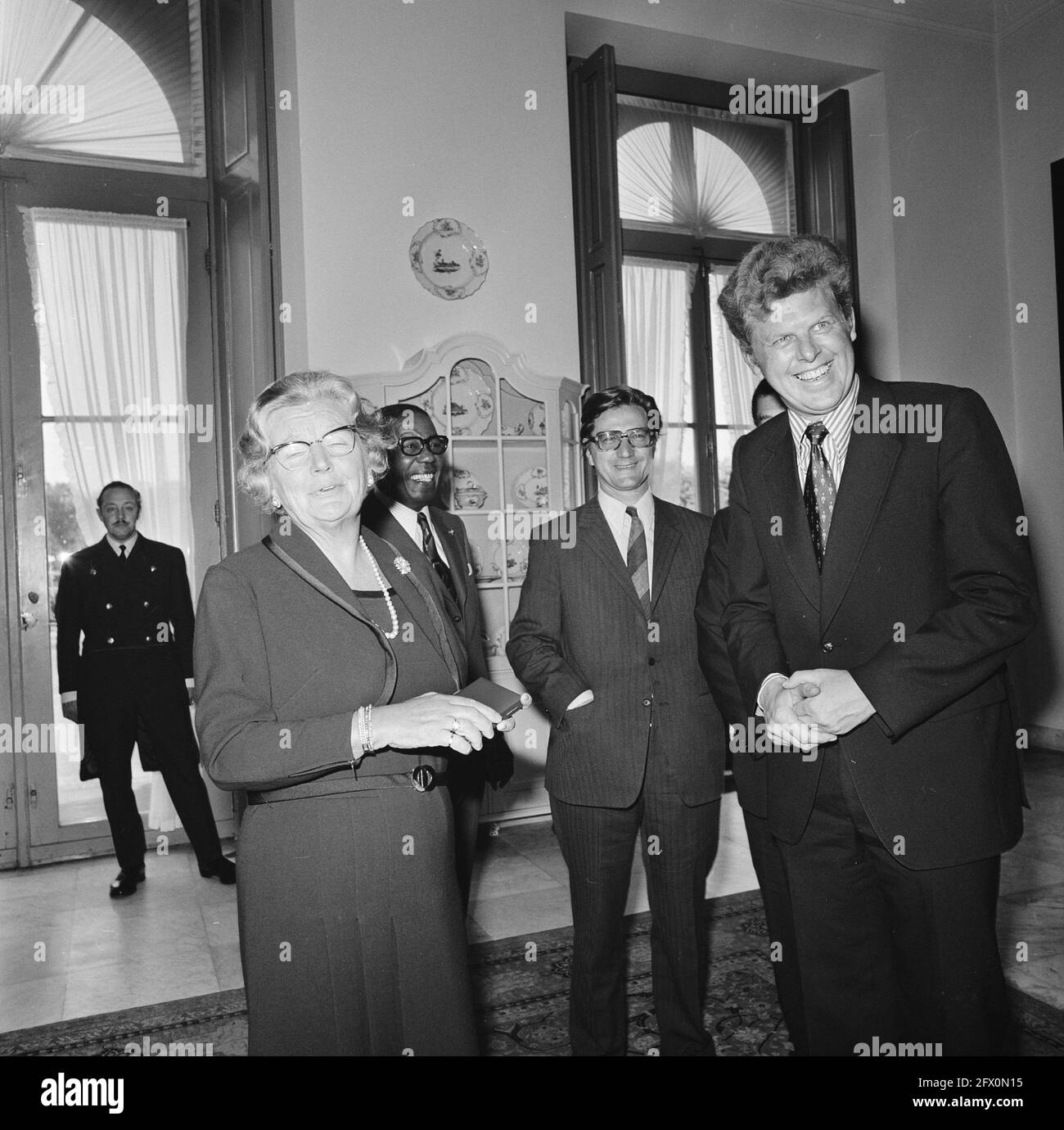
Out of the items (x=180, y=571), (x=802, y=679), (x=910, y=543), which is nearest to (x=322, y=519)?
(x=802, y=679)

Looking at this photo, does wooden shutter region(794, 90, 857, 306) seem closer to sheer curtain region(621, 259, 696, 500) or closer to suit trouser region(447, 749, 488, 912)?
sheer curtain region(621, 259, 696, 500)

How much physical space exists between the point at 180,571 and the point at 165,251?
1747mm

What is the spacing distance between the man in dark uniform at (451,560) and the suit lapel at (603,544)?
45cm

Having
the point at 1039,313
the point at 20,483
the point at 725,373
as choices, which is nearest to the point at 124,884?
the point at 20,483

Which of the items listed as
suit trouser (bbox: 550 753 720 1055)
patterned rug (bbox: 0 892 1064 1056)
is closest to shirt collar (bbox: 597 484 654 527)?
suit trouser (bbox: 550 753 720 1055)

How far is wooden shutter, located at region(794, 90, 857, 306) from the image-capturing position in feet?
18.4

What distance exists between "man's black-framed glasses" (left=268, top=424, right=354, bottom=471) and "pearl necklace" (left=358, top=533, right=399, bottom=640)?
18 cm

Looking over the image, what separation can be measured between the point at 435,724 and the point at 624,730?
91 cm

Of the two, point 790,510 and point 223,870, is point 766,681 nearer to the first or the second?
point 790,510

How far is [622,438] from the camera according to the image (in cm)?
245

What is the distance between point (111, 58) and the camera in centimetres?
486

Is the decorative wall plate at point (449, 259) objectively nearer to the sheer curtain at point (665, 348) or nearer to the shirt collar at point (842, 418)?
the sheer curtain at point (665, 348)

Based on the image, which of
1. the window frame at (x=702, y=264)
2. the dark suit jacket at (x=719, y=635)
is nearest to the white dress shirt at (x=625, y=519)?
the dark suit jacket at (x=719, y=635)
